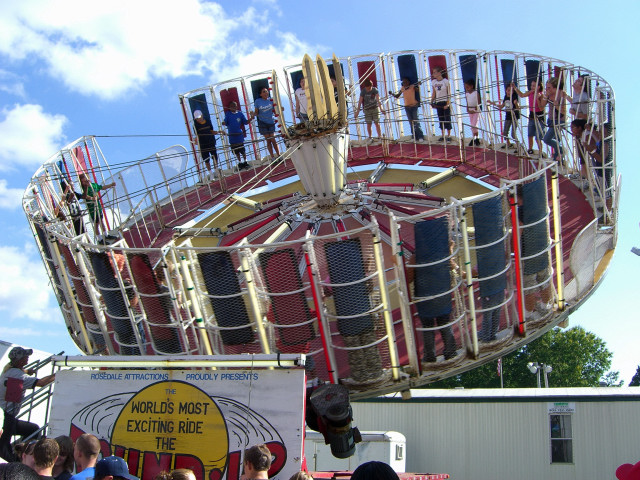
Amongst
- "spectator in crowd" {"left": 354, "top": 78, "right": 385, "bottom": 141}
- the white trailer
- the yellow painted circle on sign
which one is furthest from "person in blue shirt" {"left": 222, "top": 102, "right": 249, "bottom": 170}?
the yellow painted circle on sign

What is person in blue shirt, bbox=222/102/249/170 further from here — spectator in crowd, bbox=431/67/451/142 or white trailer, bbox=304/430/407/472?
white trailer, bbox=304/430/407/472

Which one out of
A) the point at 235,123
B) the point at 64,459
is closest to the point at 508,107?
the point at 235,123

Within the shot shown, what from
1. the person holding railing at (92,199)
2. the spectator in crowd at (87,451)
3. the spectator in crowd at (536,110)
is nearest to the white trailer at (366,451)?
the person holding railing at (92,199)

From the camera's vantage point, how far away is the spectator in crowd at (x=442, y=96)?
2628 cm

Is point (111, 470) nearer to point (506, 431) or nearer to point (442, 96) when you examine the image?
point (506, 431)

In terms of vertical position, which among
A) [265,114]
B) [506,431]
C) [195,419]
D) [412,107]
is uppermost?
[265,114]

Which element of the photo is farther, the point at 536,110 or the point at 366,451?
the point at 366,451

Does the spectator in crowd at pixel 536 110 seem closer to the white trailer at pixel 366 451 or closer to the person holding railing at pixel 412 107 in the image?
the person holding railing at pixel 412 107

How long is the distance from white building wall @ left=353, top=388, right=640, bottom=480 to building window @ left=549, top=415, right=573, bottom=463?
0.18 meters

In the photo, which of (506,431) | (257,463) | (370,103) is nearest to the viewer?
(257,463)

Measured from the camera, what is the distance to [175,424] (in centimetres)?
1015

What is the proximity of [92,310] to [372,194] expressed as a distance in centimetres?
883

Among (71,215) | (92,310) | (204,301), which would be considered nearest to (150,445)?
(204,301)

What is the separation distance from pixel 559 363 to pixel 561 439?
1674 inches
